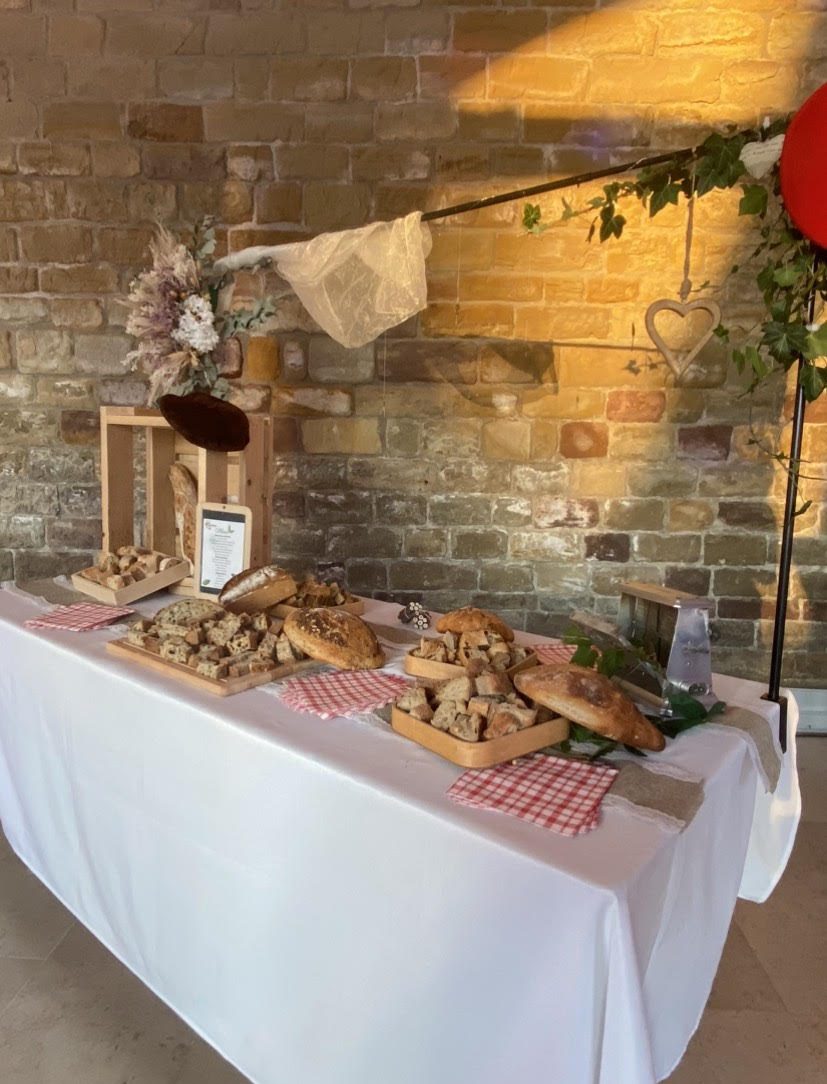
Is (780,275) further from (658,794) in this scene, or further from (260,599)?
(260,599)

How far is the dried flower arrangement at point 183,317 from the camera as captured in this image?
2010 mm

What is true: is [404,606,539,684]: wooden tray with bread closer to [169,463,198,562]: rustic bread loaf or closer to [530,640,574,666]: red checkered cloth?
[530,640,574,666]: red checkered cloth

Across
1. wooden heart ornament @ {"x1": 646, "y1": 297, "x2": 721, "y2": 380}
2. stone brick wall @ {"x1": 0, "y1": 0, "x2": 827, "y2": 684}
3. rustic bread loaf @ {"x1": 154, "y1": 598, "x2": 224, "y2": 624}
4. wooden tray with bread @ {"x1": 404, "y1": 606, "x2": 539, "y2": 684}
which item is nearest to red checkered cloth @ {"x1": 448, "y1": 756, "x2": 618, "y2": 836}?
wooden tray with bread @ {"x1": 404, "y1": 606, "x2": 539, "y2": 684}

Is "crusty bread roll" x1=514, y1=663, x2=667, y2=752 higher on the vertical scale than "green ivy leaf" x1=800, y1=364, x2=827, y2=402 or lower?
lower

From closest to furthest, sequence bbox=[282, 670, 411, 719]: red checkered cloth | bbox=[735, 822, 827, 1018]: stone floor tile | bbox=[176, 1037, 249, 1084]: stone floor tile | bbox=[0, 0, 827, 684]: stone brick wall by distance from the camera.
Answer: bbox=[282, 670, 411, 719]: red checkered cloth
bbox=[176, 1037, 249, 1084]: stone floor tile
bbox=[735, 822, 827, 1018]: stone floor tile
bbox=[0, 0, 827, 684]: stone brick wall

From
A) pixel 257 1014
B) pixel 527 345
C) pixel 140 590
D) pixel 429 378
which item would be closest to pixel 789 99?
pixel 527 345

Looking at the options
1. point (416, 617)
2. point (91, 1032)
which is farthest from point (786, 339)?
point (91, 1032)

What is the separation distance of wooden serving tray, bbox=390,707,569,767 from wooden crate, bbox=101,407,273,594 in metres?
0.95

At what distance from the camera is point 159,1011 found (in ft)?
5.86

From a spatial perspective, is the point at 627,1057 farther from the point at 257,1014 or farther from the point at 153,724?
the point at 153,724

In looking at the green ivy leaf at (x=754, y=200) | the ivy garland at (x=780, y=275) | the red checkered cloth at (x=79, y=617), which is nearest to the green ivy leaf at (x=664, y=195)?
the ivy garland at (x=780, y=275)

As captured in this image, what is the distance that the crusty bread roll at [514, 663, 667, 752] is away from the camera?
118 cm

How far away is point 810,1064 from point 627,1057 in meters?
1.10

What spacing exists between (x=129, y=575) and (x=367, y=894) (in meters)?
1.26
